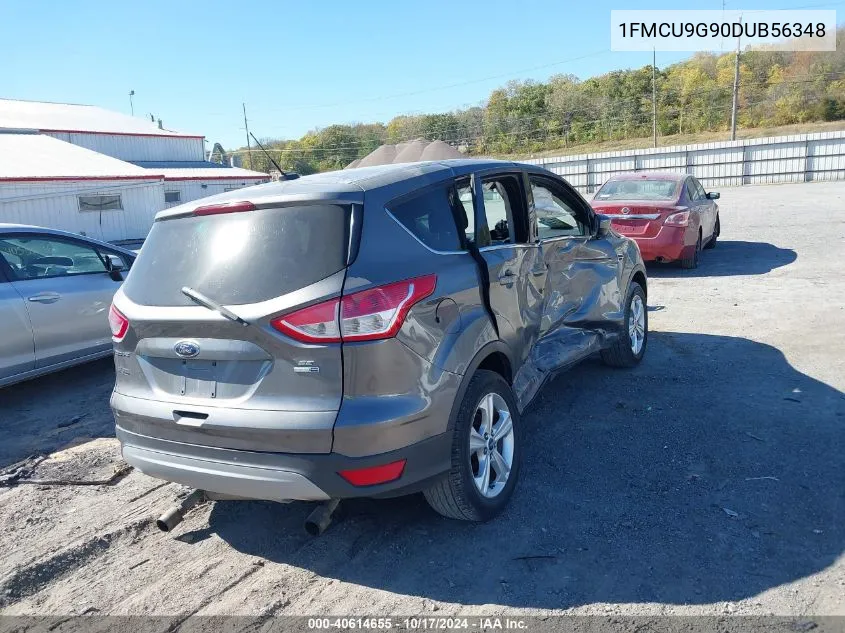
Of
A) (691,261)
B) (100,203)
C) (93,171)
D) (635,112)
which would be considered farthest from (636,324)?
(635,112)

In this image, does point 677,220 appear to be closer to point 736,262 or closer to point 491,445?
point 736,262

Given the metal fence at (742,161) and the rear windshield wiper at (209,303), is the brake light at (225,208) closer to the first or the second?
the rear windshield wiper at (209,303)

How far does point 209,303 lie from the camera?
9.83 feet

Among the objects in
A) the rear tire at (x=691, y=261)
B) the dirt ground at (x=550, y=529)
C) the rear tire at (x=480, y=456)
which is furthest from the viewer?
the rear tire at (x=691, y=261)

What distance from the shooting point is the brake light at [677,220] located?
1070cm

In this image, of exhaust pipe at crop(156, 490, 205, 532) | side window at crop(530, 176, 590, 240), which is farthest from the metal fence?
exhaust pipe at crop(156, 490, 205, 532)

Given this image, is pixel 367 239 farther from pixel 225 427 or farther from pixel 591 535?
pixel 591 535

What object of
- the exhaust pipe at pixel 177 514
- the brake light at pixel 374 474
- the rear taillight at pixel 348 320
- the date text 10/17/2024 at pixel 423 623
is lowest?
the date text 10/17/2024 at pixel 423 623

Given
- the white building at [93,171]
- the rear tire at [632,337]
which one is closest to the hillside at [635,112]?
the white building at [93,171]

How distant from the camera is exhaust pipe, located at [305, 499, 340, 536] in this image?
10.4 ft

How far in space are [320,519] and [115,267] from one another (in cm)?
455

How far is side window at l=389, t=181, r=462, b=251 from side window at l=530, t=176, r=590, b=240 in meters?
1.17

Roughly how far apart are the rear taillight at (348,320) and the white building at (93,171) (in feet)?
67.9

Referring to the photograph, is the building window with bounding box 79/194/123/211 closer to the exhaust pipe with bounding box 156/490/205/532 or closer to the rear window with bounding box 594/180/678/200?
the rear window with bounding box 594/180/678/200
